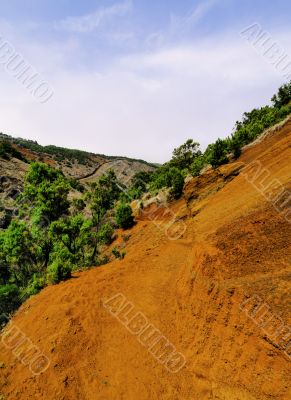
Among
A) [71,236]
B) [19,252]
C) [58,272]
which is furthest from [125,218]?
[58,272]

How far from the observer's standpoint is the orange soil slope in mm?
7789

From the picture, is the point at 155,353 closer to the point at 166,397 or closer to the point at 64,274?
the point at 166,397

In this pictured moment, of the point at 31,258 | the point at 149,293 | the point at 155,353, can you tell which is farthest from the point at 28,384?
the point at 31,258

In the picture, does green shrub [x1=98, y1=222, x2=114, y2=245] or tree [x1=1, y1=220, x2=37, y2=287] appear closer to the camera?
tree [x1=1, y1=220, x2=37, y2=287]

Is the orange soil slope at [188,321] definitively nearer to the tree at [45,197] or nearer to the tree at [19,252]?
the tree at [19,252]

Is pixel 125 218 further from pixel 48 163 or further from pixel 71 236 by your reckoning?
pixel 48 163

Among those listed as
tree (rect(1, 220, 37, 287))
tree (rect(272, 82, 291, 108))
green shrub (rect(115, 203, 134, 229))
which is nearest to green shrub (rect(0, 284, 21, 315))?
tree (rect(1, 220, 37, 287))

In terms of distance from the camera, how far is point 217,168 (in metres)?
20.8

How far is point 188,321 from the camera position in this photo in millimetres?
9922

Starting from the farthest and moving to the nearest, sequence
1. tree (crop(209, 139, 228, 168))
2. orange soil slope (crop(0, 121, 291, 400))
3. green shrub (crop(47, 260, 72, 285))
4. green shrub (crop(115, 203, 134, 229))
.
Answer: green shrub (crop(115, 203, 134, 229)) → tree (crop(209, 139, 228, 168)) → green shrub (crop(47, 260, 72, 285)) → orange soil slope (crop(0, 121, 291, 400))

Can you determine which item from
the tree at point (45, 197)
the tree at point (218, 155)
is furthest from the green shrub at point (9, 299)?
the tree at point (218, 155)

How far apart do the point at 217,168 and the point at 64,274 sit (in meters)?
12.4

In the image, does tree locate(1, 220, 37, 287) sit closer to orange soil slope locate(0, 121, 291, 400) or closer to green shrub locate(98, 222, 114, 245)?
green shrub locate(98, 222, 114, 245)

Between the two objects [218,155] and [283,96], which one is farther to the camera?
[283,96]
